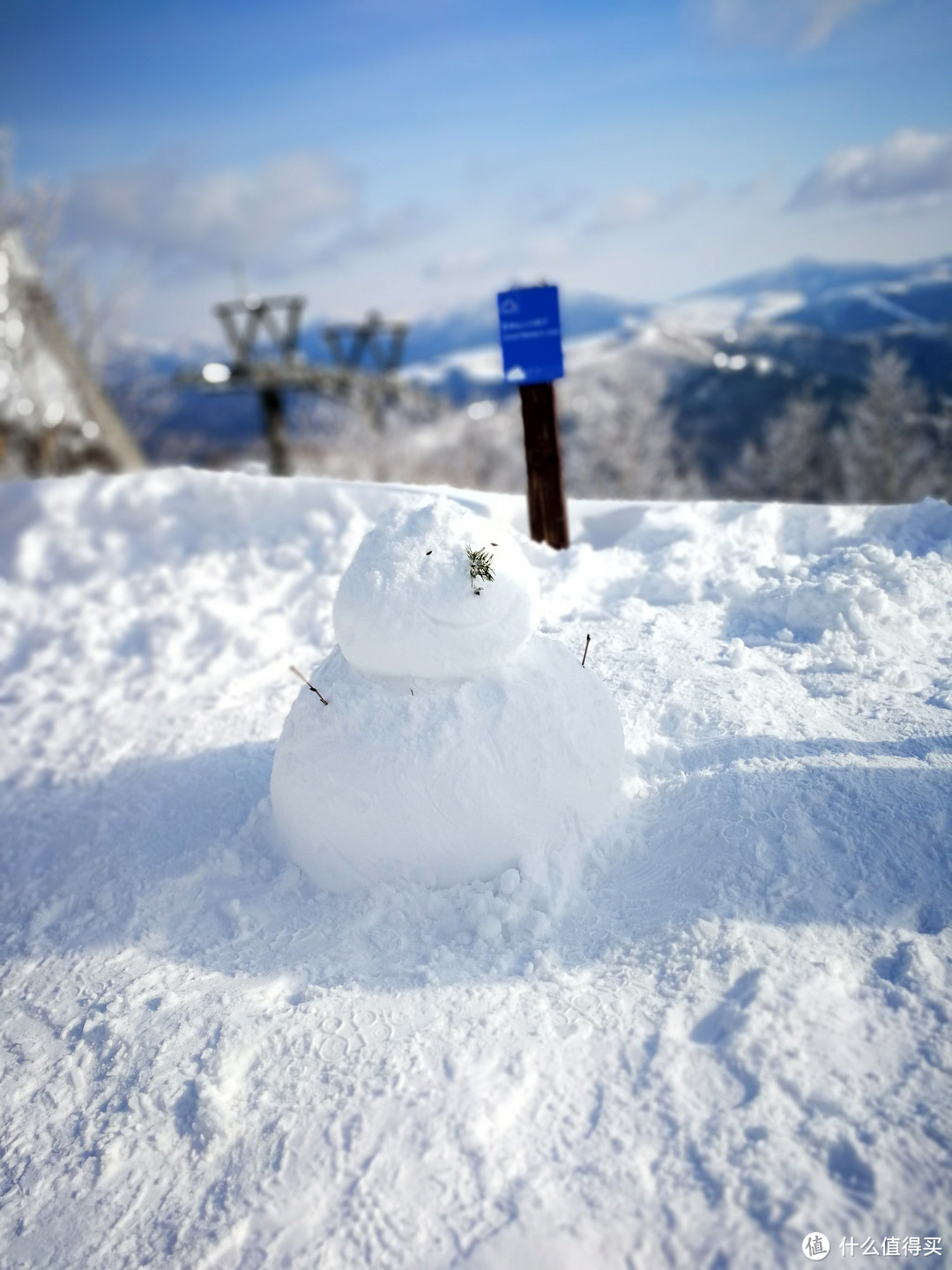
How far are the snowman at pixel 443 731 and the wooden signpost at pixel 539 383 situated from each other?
297 cm

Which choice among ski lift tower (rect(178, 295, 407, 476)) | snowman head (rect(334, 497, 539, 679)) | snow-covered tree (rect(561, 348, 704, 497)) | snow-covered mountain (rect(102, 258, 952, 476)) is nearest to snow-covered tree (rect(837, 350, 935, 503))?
snow-covered mountain (rect(102, 258, 952, 476))

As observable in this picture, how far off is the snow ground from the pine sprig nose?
1203 millimetres

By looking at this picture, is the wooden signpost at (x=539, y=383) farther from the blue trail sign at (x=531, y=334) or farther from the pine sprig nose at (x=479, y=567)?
the pine sprig nose at (x=479, y=567)

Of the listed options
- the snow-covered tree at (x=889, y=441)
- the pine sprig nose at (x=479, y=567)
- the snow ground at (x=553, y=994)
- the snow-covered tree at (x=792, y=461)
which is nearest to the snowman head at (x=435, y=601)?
the pine sprig nose at (x=479, y=567)

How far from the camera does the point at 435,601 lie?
3041 millimetres

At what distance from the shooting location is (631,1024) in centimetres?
245

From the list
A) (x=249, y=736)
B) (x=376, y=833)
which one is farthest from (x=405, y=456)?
(x=376, y=833)

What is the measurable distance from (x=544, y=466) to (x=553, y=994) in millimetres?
4379

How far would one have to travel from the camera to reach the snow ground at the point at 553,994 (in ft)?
6.75

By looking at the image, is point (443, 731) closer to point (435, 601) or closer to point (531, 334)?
point (435, 601)

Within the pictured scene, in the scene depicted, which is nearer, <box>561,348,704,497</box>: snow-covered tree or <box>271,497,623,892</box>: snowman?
<box>271,497,623,892</box>: snowman

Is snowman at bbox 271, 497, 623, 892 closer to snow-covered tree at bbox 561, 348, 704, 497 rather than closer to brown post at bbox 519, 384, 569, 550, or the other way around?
brown post at bbox 519, 384, 569, 550

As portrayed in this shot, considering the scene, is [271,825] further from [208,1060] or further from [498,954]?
[498,954]

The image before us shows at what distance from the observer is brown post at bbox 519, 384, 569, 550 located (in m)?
6.07
